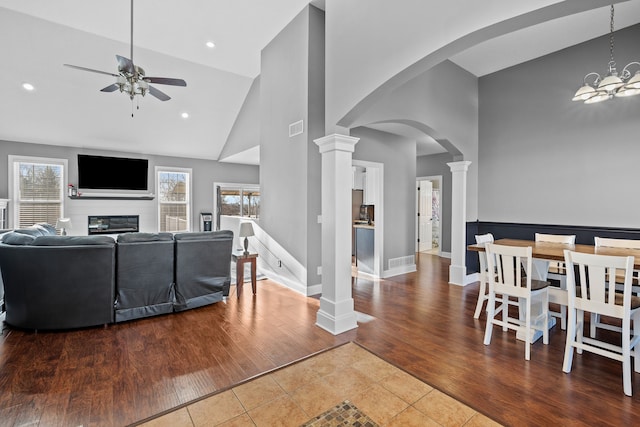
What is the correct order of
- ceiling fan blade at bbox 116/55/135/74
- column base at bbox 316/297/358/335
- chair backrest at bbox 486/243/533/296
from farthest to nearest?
ceiling fan blade at bbox 116/55/135/74 < column base at bbox 316/297/358/335 < chair backrest at bbox 486/243/533/296

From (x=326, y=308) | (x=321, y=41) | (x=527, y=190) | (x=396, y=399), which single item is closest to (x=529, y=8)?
(x=396, y=399)

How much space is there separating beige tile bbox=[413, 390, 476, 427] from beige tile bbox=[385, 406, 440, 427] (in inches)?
1.6

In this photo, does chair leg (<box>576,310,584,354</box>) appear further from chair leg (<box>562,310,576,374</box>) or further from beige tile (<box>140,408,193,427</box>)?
beige tile (<box>140,408,193,427</box>)

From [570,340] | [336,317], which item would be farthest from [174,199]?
[570,340]

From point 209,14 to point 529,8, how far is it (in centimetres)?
432

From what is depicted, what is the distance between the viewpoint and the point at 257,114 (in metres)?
6.88

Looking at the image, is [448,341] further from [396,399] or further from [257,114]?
[257,114]

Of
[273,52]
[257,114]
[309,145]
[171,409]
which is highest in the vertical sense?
[273,52]

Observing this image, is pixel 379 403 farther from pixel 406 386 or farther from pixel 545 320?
pixel 545 320

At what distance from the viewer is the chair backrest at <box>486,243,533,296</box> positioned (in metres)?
2.69

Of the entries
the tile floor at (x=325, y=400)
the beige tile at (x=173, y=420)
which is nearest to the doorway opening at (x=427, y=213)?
the tile floor at (x=325, y=400)

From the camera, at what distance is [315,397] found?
2.11 meters

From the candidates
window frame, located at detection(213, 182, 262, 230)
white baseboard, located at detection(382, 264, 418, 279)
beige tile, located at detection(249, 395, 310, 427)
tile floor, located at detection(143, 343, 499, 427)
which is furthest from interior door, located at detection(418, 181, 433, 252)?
beige tile, located at detection(249, 395, 310, 427)

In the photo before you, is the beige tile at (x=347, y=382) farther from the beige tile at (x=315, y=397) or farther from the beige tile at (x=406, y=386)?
the beige tile at (x=406, y=386)
